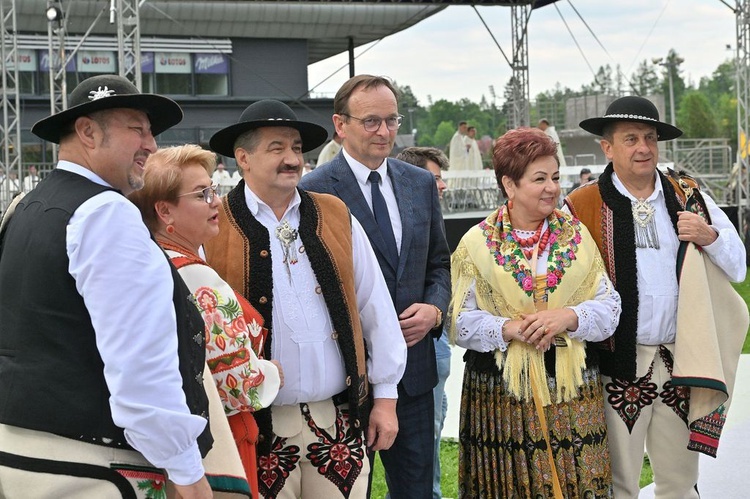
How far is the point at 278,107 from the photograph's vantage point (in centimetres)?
343

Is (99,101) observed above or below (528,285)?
above

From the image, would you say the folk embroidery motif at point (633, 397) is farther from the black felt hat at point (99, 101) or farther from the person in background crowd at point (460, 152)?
the person in background crowd at point (460, 152)

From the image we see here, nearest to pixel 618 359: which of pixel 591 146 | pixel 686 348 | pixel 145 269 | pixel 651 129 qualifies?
pixel 686 348

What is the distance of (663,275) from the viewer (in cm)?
420

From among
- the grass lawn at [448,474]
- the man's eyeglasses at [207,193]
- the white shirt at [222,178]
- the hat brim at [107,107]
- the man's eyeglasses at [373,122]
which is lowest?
the grass lawn at [448,474]

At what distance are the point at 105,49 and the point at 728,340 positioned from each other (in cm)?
2889

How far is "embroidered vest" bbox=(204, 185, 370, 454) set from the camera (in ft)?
10.8

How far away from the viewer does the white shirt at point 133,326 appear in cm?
226

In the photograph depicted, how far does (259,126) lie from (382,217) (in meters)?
0.78

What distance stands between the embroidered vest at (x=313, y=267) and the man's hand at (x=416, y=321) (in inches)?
17.1

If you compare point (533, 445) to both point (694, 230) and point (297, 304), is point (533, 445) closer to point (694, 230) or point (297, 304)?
point (694, 230)

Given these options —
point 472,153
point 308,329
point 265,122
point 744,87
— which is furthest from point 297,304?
point 472,153

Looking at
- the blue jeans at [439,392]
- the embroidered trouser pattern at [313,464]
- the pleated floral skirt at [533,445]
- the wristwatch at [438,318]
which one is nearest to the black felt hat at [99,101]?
the embroidered trouser pattern at [313,464]

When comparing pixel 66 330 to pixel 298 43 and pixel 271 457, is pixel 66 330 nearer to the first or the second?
pixel 271 457
